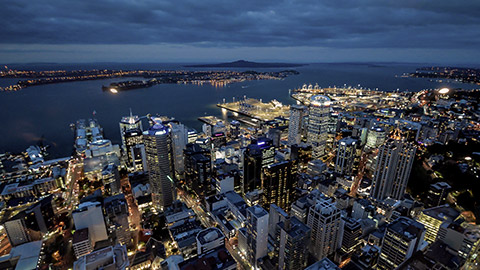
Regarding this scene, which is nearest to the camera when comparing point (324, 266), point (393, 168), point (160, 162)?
point (324, 266)

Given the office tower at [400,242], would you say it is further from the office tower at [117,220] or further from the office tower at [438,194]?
the office tower at [117,220]

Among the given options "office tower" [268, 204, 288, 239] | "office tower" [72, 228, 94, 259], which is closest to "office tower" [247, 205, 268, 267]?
"office tower" [268, 204, 288, 239]

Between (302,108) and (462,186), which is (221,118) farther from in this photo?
(462,186)

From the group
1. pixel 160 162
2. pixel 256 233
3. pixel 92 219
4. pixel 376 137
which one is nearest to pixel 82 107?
pixel 160 162

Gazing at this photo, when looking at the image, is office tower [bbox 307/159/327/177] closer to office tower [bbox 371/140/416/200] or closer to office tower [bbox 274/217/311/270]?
office tower [bbox 371/140/416/200]

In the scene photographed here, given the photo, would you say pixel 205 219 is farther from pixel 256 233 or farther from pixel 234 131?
pixel 234 131
